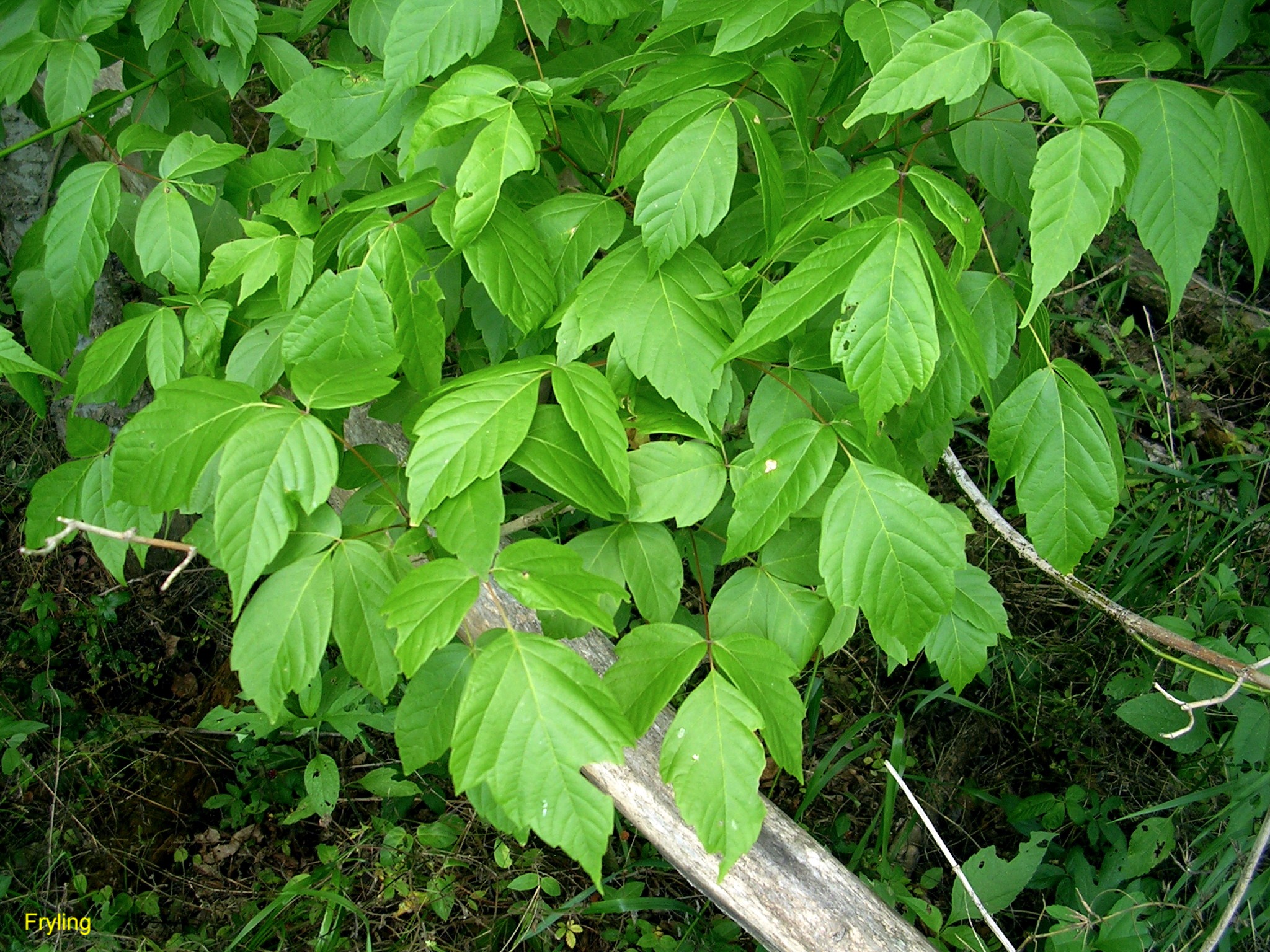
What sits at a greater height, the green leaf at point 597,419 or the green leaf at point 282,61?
the green leaf at point 282,61

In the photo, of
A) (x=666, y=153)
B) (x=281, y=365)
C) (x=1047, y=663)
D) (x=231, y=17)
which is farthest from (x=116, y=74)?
(x=1047, y=663)

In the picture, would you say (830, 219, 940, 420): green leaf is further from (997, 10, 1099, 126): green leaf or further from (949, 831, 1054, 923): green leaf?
(949, 831, 1054, 923): green leaf

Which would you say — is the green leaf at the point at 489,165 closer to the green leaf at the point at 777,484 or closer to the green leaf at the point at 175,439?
the green leaf at the point at 175,439

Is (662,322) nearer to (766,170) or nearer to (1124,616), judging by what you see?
(766,170)

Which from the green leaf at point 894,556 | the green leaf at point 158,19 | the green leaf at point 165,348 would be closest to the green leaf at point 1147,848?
the green leaf at point 894,556


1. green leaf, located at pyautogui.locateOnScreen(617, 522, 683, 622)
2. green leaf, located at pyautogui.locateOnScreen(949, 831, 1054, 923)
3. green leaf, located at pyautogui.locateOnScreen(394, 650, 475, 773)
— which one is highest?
green leaf, located at pyautogui.locateOnScreen(617, 522, 683, 622)

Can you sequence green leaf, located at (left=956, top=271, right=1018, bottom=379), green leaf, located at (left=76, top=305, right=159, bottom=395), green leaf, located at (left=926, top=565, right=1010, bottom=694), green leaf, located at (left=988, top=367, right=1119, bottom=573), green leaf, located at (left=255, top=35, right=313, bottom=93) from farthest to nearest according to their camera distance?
green leaf, located at (left=255, top=35, right=313, bottom=93) → green leaf, located at (left=926, top=565, right=1010, bottom=694) → green leaf, located at (left=76, top=305, right=159, bottom=395) → green leaf, located at (left=956, top=271, right=1018, bottom=379) → green leaf, located at (left=988, top=367, right=1119, bottom=573)

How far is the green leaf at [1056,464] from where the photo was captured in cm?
119

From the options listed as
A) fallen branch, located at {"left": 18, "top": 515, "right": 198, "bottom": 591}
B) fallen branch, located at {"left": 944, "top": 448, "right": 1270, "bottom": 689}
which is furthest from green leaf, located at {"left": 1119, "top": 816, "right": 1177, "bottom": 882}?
fallen branch, located at {"left": 18, "top": 515, "right": 198, "bottom": 591}

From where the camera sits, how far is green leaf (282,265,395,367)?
1229mm

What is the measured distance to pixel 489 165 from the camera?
43.3 inches

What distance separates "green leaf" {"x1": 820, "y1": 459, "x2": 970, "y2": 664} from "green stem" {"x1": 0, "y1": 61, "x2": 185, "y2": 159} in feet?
4.72

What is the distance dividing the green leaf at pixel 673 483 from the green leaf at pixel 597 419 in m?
0.12

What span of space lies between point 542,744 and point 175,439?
59cm
